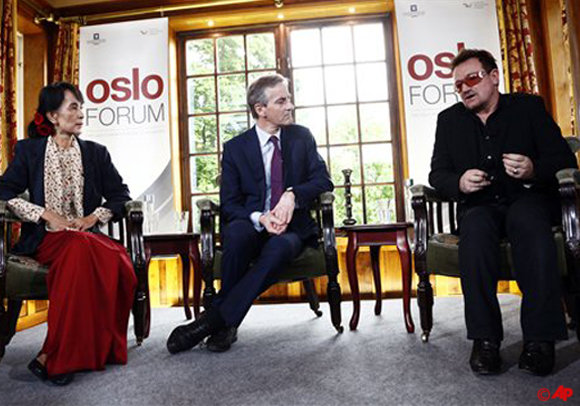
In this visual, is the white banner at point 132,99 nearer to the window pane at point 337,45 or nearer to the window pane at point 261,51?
the window pane at point 261,51

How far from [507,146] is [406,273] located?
76cm

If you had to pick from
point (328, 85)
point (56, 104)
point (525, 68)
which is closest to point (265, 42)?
point (328, 85)

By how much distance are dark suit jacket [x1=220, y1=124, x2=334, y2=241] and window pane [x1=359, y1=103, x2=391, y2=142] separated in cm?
197

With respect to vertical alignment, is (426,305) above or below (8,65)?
below

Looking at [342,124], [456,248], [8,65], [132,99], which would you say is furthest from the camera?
[342,124]

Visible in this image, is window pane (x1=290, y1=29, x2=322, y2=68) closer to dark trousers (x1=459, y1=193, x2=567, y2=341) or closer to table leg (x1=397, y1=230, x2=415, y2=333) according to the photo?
table leg (x1=397, y1=230, x2=415, y2=333)

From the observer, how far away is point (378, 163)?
4.26 m

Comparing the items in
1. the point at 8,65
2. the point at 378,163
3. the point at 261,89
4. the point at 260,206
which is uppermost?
the point at 8,65

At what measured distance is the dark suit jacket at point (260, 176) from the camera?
7.47 feet

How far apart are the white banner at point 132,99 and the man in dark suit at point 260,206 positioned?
1895 millimetres

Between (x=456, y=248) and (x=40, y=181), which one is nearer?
(x=456, y=248)

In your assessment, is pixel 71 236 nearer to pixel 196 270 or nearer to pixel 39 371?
pixel 39 371

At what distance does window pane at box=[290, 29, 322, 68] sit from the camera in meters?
4.37

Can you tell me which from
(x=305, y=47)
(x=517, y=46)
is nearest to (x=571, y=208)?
(x=517, y=46)
